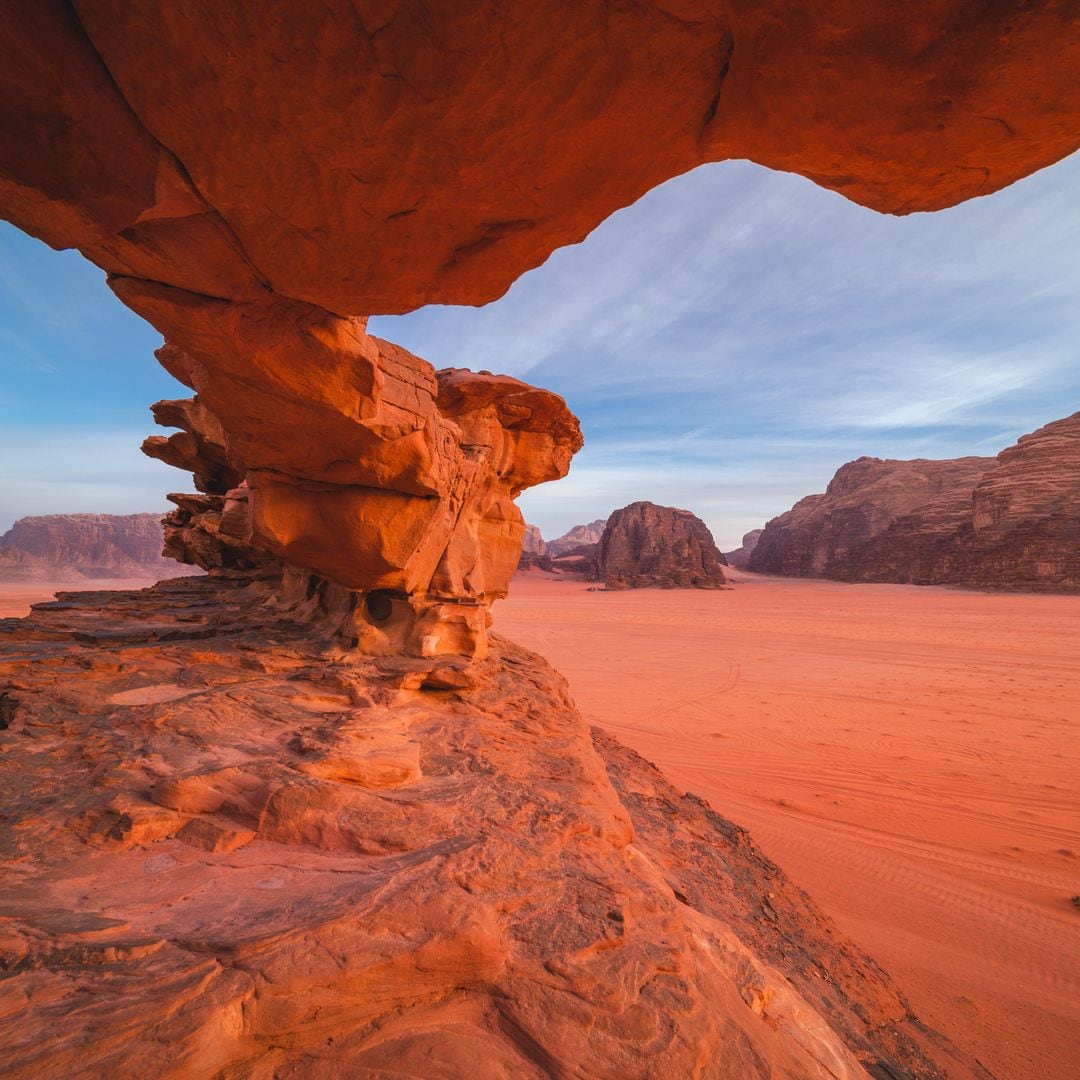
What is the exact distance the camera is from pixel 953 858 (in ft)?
15.9

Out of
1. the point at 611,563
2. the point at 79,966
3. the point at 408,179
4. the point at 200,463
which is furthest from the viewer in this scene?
the point at 611,563

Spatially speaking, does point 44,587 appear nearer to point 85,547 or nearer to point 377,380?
point 85,547

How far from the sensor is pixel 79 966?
1.49 m

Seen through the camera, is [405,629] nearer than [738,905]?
No

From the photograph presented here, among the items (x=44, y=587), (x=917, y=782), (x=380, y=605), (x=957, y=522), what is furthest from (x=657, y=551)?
(x=44, y=587)

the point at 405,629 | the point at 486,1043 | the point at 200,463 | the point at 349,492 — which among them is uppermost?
the point at 200,463

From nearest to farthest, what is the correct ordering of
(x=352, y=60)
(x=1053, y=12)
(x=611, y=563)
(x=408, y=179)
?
(x=1053, y=12) → (x=352, y=60) → (x=408, y=179) → (x=611, y=563)

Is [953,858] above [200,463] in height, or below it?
below

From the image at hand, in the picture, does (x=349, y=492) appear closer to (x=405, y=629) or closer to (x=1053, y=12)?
(x=405, y=629)

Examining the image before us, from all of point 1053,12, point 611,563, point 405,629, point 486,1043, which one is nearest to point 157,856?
point 486,1043

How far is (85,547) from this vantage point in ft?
193

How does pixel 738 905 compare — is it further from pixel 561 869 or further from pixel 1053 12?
pixel 1053 12

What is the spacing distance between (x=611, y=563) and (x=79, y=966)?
4423cm

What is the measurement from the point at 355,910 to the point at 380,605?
13.4 ft
